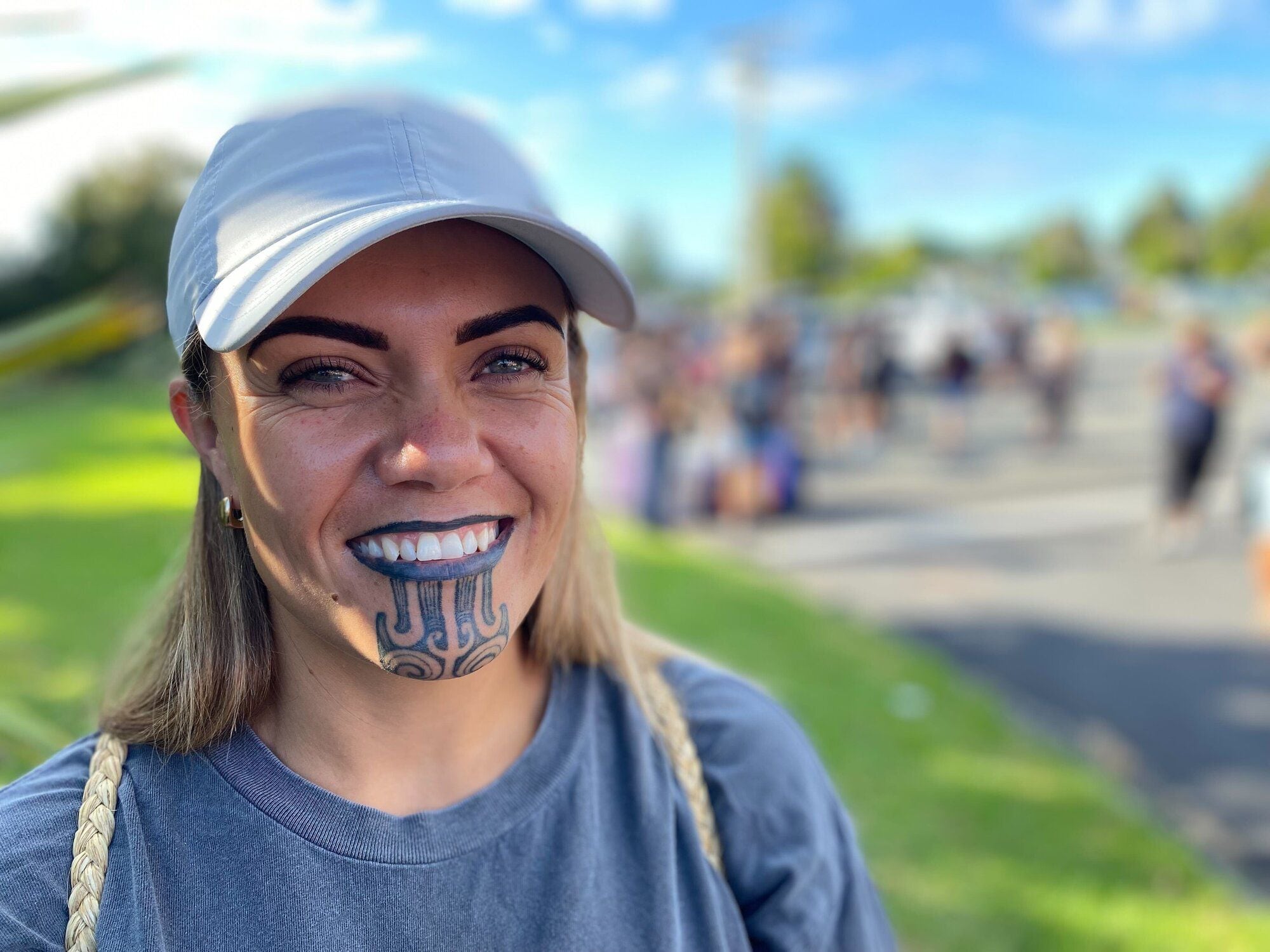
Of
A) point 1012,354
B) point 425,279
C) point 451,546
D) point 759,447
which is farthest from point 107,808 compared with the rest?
point 1012,354

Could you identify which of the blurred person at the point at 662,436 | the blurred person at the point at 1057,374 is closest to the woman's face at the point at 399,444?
the blurred person at the point at 662,436

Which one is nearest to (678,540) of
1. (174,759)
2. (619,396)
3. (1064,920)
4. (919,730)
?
(619,396)

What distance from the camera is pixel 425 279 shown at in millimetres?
1178

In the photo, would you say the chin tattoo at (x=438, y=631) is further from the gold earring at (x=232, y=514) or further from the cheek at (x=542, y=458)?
the gold earring at (x=232, y=514)

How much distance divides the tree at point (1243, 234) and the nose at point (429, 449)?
52.1 meters

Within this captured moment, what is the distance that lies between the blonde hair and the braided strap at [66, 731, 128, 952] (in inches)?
2.5

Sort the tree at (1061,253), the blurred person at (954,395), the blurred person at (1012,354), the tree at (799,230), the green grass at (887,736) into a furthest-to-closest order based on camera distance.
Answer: the tree at (1061,253)
the tree at (799,230)
the blurred person at (1012,354)
the blurred person at (954,395)
the green grass at (887,736)

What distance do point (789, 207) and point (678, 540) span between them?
48785 millimetres

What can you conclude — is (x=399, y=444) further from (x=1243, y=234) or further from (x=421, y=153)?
(x=1243, y=234)

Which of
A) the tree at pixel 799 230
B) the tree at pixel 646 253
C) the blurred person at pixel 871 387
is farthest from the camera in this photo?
the tree at pixel 646 253

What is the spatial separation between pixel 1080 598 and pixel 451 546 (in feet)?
20.5

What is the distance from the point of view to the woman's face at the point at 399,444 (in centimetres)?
116

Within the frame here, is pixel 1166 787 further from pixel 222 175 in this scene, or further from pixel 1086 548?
pixel 222 175

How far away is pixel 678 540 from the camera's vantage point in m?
8.20
